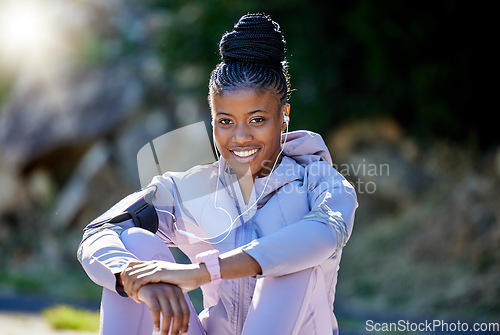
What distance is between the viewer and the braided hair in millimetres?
2471

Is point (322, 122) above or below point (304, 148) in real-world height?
above

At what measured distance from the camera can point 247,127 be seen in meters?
2.46

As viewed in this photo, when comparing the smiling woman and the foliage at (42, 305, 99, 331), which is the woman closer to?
the foliage at (42, 305, 99, 331)

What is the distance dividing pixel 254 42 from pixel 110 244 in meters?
0.93

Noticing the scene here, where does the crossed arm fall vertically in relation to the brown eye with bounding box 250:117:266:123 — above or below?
below

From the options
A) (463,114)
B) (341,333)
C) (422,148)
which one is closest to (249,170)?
(341,333)

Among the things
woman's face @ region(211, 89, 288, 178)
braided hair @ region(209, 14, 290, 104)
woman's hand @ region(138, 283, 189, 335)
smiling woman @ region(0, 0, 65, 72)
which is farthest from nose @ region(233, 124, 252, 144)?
smiling woman @ region(0, 0, 65, 72)

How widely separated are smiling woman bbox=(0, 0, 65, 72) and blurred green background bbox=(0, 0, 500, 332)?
0.11 ft

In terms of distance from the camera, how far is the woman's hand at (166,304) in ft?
6.70

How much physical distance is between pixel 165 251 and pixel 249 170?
487 mm

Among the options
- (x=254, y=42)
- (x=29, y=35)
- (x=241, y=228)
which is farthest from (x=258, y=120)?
(x=29, y=35)

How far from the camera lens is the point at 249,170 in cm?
253

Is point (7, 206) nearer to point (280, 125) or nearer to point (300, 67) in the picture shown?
point (300, 67)

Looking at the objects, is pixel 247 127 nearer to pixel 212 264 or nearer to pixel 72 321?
pixel 212 264
